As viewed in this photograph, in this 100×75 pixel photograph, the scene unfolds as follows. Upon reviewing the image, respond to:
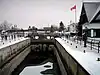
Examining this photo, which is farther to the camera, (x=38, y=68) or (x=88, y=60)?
(x=38, y=68)

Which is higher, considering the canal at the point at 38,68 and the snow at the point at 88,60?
the snow at the point at 88,60

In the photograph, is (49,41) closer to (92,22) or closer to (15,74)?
(92,22)

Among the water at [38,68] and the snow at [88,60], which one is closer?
the snow at [88,60]

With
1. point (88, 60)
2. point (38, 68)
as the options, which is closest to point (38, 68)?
point (38, 68)

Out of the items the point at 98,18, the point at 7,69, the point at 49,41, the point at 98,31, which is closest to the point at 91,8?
the point at 98,18

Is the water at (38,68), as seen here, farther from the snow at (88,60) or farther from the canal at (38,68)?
the snow at (88,60)

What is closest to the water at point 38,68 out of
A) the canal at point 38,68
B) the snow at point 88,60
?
the canal at point 38,68

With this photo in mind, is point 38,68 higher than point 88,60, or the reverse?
point 88,60

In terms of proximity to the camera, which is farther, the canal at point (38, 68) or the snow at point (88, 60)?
the canal at point (38, 68)

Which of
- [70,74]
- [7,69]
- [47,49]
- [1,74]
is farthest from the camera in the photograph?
[47,49]

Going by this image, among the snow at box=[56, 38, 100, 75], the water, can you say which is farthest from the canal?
the snow at box=[56, 38, 100, 75]

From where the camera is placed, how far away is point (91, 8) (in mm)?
30516

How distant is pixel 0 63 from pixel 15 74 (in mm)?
2680

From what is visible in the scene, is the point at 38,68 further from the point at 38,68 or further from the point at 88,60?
the point at 88,60
